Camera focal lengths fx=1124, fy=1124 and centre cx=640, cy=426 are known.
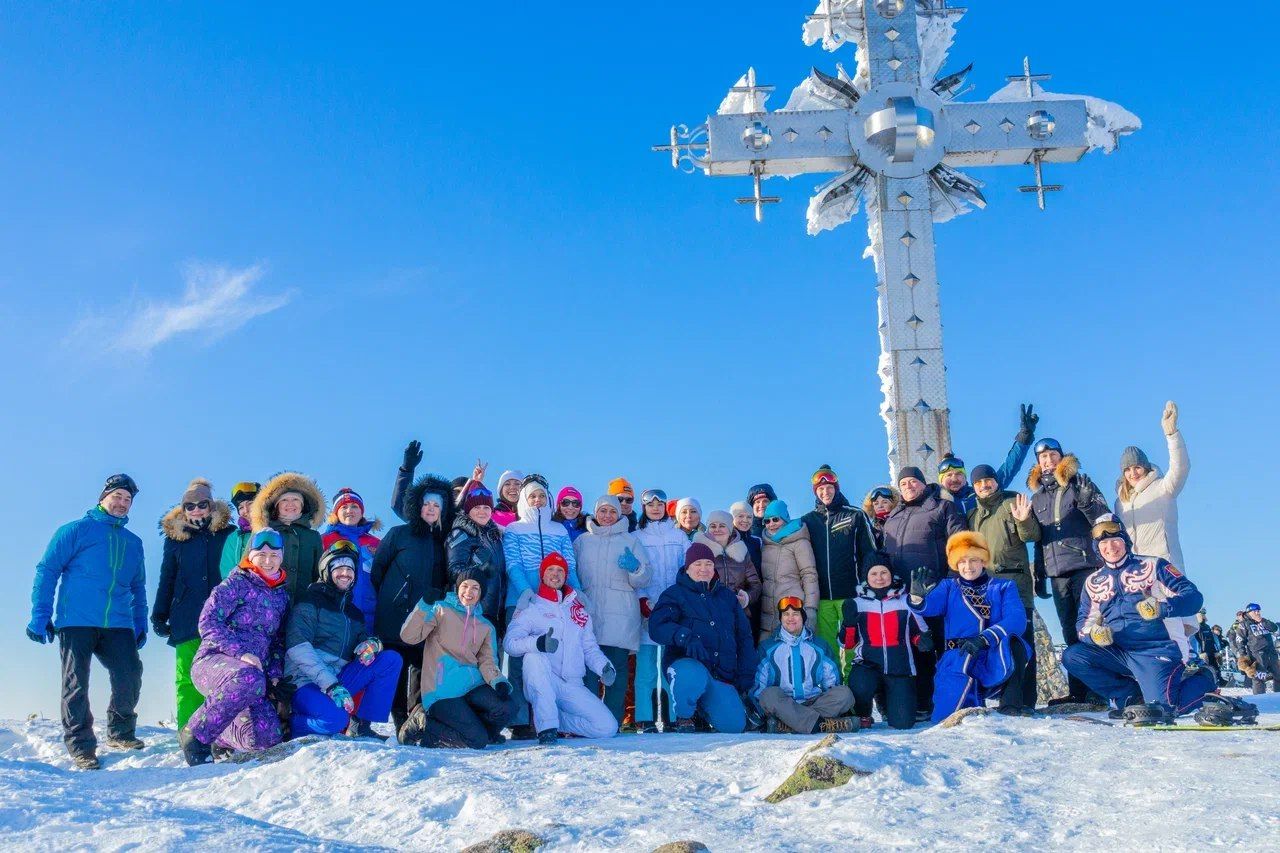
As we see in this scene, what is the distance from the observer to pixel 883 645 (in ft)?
24.8

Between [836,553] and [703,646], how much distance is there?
1.43 meters

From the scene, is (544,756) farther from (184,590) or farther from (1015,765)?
(184,590)

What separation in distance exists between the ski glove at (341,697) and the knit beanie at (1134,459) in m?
5.76

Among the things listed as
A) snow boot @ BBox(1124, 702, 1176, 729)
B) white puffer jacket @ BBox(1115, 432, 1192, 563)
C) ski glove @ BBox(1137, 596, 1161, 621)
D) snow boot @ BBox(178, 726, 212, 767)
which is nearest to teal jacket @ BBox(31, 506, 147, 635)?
snow boot @ BBox(178, 726, 212, 767)

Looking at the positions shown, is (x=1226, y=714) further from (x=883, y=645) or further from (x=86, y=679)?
(x=86, y=679)

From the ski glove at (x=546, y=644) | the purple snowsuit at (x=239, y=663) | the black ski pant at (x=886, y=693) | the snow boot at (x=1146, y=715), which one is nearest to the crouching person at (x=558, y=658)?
the ski glove at (x=546, y=644)

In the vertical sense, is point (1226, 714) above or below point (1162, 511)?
below

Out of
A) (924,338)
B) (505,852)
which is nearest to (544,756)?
(505,852)

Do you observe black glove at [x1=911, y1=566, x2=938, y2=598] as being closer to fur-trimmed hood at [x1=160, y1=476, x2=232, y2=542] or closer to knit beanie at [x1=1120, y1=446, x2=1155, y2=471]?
knit beanie at [x1=1120, y1=446, x2=1155, y2=471]

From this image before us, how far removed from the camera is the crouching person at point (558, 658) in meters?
6.87

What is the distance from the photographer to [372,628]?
7398 millimetres

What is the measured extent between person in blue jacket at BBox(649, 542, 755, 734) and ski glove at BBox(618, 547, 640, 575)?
0.97ft

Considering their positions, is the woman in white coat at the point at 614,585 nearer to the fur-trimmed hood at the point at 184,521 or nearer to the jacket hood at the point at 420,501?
the jacket hood at the point at 420,501

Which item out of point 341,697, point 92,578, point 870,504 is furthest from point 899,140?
point 92,578
